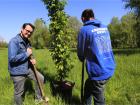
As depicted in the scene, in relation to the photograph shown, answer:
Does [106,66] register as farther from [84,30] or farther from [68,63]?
[68,63]

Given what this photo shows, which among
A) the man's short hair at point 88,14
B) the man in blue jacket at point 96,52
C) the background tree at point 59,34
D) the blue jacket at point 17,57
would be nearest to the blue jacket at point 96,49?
the man in blue jacket at point 96,52

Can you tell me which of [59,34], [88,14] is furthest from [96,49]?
[59,34]

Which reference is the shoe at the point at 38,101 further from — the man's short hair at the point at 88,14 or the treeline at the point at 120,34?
the treeline at the point at 120,34

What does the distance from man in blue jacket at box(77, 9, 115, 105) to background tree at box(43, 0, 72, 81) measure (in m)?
3.04

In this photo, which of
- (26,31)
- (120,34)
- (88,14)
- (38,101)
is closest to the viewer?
(88,14)

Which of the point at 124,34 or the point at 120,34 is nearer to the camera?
the point at 124,34

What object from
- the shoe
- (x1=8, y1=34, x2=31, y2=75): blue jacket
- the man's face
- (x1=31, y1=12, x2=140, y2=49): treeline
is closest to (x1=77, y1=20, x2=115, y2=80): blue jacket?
the man's face

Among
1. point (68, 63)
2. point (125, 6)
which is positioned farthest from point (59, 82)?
point (125, 6)

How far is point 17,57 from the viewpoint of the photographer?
8.60 meters

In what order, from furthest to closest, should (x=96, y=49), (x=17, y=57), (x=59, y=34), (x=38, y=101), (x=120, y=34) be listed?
(x=120, y=34) → (x=59, y=34) → (x=38, y=101) → (x=17, y=57) → (x=96, y=49)

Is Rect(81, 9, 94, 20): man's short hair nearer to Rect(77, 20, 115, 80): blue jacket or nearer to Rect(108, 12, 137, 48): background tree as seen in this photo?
Rect(77, 20, 115, 80): blue jacket

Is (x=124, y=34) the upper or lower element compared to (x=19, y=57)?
upper

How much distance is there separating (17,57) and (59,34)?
2741 millimetres

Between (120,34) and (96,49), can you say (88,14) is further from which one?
(120,34)
